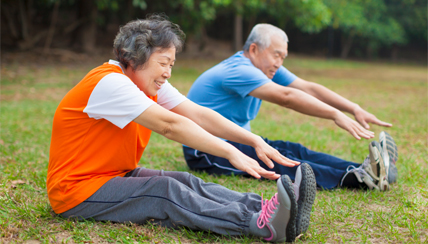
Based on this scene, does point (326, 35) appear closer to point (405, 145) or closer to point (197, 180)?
point (405, 145)

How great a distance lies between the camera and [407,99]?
29.5 feet

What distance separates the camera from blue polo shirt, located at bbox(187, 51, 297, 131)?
3.29m

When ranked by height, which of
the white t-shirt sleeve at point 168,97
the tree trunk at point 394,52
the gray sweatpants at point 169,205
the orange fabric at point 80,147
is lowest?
the tree trunk at point 394,52

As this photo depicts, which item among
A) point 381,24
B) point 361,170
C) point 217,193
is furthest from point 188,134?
point 381,24

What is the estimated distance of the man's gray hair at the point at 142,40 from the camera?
219 centimetres

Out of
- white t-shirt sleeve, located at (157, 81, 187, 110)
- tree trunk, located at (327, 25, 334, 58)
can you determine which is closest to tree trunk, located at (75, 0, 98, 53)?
white t-shirt sleeve, located at (157, 81, 187, 110)

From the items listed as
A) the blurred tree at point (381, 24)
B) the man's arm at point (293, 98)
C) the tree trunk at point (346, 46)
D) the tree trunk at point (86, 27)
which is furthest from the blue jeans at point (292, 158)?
the tree trunk at point (346, 46)

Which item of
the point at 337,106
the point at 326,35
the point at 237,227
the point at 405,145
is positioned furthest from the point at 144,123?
the point at 326,35

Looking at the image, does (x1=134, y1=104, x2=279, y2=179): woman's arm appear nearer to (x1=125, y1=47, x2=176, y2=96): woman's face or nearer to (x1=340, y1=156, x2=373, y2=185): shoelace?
(x1=125, y1=47, x2=176, y2=96): woman's face

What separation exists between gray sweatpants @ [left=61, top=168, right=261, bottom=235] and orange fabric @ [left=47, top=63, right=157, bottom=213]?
0.30 feet

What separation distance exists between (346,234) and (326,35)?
26.3 meters

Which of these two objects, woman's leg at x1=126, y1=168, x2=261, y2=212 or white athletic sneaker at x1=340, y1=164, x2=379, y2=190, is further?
white athletic sneaker at x1=340, y1=164, x2=379, y2=190

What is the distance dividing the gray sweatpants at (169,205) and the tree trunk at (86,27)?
13232mm

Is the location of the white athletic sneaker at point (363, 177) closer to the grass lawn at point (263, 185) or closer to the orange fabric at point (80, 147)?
the grass lawn at point (263, 185)
